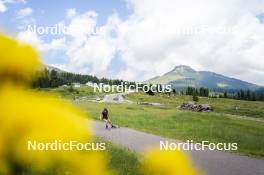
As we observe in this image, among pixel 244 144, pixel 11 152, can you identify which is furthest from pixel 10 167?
pixel 244 144

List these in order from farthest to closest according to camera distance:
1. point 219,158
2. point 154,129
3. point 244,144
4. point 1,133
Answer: point 154,129
point 244,144
point 219,158
point 1,133

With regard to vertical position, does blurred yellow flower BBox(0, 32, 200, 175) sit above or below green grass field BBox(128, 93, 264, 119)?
above

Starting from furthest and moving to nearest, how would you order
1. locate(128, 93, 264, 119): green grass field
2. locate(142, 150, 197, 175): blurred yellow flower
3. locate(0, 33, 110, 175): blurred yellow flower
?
locate(128, 93, 264, 119): green grass field, locate(142, 150, 197, 175): blurred yellow flower, locate(0, 33, 110, 175): blurred yellow flower

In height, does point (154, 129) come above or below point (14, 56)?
below

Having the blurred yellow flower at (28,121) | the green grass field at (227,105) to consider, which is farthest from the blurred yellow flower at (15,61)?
the green grass field at (227,105)

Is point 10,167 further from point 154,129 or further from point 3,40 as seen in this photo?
point 154,129

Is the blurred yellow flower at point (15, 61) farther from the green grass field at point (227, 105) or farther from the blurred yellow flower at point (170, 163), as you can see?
the green grass field at point (227, 105)

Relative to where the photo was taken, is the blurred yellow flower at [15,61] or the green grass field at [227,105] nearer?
the blurred yellow flower at [15,61]

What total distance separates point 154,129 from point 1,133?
2595 centimetres

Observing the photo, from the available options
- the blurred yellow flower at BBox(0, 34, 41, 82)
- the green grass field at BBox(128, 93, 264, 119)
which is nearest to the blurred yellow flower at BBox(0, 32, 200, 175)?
the blurred yellow flower at BBox(0, 34, 41, 82)

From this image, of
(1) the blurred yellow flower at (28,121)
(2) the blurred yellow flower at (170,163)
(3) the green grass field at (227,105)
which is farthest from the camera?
(3) the green grass field at (227,105)

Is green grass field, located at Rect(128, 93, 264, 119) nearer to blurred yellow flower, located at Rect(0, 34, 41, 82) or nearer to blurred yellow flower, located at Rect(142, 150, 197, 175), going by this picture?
blurred yellow flower, located at Rect(142, 150, 197, 175)

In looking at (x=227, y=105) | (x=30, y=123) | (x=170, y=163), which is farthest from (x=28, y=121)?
(x=227, y=105)

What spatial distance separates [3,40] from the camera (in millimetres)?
568
